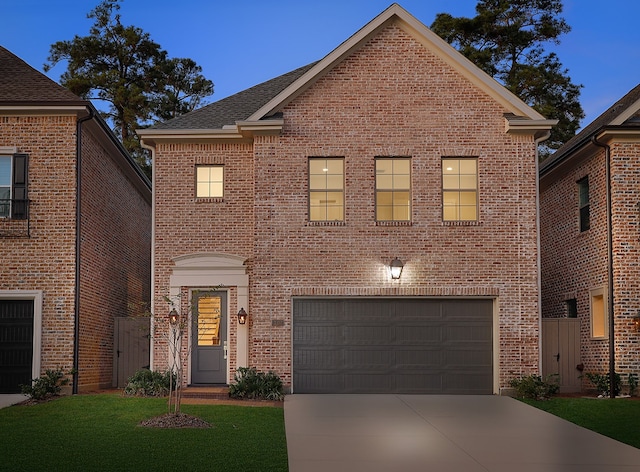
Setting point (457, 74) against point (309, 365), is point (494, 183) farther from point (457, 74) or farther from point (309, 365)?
point (309, 365)

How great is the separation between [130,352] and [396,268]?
7.42m

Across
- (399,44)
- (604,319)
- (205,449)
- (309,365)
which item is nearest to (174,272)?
(309,365)

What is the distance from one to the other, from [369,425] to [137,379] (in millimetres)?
6349

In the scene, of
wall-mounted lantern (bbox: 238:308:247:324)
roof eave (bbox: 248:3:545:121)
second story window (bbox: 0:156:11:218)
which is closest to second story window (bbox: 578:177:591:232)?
roof eave (bbox: 248:3:545:121)

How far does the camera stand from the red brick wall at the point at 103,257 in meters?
20.7

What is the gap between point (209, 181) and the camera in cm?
2134

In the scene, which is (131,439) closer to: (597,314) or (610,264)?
(610,264)

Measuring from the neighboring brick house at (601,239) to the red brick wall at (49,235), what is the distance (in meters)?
12.4

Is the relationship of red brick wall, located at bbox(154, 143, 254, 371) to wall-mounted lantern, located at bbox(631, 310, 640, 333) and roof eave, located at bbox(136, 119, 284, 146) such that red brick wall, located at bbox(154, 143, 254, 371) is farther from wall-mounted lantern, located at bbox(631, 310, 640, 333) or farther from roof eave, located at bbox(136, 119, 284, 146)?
wall-mounted lantern, located at bbox(631, 310, 640, 333)

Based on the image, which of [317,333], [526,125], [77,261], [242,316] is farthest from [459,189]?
[77,261]

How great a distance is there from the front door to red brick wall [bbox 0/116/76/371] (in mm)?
2984

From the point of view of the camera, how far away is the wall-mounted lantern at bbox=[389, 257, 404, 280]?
19.8m

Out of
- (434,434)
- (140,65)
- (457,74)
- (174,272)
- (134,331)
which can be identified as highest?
(140,65)

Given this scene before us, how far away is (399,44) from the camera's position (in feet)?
67.7
